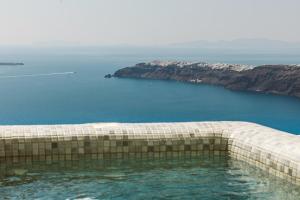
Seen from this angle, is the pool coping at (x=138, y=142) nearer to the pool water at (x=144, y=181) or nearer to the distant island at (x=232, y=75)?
the pool water at (x=144, y=181)

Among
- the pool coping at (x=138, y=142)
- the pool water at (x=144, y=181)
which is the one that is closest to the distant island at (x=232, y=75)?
the pool coping at (x=138, y=142)

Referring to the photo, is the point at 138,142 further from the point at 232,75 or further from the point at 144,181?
the point at 232,75

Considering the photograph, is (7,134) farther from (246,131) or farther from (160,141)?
(246,131)

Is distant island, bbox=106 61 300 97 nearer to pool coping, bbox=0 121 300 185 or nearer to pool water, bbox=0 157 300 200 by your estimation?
pool coping, bbox=0 121 300 185

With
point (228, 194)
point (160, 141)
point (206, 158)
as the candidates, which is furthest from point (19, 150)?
point (228, 194)

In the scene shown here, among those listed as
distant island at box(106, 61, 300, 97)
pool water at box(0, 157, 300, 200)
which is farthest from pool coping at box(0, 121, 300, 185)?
distant island at box(106, 61, 300, 97)

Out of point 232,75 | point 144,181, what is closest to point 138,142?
point 144,181
